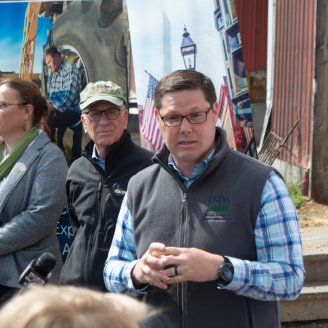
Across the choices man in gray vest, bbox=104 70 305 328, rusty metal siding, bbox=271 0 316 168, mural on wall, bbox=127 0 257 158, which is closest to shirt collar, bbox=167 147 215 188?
man in gray vest, bbox=104 70 305 328

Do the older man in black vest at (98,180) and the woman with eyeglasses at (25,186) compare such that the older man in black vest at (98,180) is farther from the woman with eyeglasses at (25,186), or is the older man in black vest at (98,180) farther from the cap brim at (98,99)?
the woman with eyeglasses at (25,186)

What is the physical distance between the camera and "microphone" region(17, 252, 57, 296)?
1.04m

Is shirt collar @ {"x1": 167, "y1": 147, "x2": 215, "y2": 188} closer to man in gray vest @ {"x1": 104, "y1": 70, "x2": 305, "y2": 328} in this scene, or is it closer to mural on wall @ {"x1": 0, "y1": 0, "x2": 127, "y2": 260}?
man in gray vest @ {"x1": 104, "y1": 70, "x2": 305, "y2": 328}

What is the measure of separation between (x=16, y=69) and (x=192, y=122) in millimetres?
2723

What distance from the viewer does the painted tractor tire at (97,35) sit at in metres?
3.55

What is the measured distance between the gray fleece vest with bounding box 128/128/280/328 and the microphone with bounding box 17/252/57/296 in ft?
2.01

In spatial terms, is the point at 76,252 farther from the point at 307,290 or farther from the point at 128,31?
the point at 128,31

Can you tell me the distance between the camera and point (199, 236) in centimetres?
153

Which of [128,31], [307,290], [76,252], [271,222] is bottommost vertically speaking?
[307,290]

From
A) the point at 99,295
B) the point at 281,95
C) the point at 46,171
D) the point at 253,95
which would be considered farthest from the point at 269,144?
the point at 99,295

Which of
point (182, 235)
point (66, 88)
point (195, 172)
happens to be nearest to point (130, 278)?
point (182, 235)

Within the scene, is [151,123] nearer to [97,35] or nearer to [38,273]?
[97,35]

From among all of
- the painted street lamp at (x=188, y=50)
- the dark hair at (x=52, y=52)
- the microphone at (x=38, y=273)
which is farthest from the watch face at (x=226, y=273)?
the dark hair at (x=52, y=52)

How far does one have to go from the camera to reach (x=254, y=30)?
8852 mm
